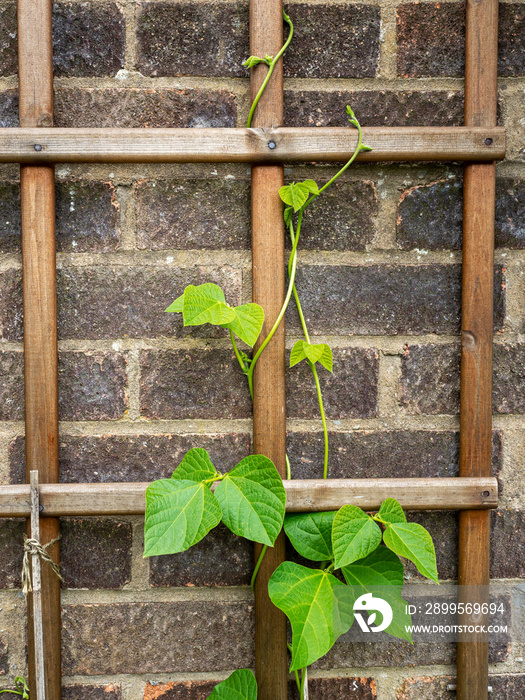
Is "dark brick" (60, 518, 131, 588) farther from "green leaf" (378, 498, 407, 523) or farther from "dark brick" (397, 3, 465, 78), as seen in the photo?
"dark brick" (397, 3, 465, 78)

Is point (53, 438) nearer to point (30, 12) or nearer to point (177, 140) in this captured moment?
point (177, 140)

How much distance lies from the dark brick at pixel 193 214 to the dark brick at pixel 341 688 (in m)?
0.64

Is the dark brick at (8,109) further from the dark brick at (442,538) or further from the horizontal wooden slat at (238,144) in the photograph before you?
the dark brick at (442,538)

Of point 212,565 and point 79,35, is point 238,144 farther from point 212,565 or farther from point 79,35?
point 212,565

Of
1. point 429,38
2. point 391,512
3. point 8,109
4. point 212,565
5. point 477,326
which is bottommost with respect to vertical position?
point 212,565

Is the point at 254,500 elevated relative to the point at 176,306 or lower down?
lower down

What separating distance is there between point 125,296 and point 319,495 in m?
0.39

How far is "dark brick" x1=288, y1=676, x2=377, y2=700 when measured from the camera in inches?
27.3

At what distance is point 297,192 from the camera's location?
63cm

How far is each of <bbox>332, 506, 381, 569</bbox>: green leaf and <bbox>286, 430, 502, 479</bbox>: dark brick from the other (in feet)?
0.38

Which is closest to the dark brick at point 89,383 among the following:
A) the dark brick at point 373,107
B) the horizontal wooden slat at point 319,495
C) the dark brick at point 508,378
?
the horizontal wooden slat at point 319,495

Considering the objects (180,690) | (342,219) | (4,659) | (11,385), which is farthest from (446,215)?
(4,659)

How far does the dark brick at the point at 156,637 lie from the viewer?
2.23 feet

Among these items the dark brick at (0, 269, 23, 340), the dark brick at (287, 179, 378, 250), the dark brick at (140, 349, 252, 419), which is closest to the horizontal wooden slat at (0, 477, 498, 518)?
the dark brick at (140, 349, 252, 419)
